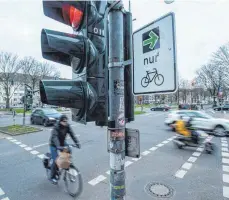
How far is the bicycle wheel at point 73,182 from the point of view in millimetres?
3613

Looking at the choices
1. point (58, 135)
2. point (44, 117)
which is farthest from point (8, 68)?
point (58, 135)

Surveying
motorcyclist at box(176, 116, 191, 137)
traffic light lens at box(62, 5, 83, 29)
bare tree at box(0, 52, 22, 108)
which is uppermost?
bare tree at box(0, 52, 22, 108)

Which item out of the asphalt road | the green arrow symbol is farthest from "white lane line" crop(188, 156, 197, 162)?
the green arrow symbol

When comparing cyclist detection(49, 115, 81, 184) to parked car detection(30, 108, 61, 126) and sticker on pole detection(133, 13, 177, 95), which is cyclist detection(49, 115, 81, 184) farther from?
parked car detection(30, 108, 61, 126)

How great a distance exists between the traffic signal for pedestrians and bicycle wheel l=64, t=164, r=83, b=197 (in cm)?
275

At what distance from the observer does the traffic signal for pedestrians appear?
1.30m

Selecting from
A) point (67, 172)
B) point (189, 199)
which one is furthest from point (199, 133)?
point (67, 172)

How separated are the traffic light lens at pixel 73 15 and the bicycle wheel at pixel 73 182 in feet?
11.0

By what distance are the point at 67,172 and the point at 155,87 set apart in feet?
11.5

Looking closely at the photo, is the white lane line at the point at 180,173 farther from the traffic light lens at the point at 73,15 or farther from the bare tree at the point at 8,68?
the bare tree at the point at 8,68

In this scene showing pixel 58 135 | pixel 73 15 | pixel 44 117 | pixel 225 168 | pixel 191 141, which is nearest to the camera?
pixel 73 15

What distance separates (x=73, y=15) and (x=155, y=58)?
82 centimetres

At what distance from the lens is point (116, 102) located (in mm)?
1390

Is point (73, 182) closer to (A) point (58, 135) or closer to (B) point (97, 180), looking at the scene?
(B) point (97, 180)
